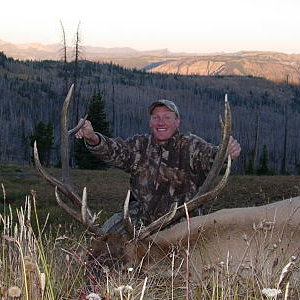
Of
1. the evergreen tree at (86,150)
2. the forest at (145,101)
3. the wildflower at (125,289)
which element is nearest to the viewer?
the wildflower at (125,289)

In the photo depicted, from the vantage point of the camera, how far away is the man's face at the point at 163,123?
605cm

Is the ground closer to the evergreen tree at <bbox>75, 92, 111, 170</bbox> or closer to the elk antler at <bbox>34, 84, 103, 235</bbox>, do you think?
the elk antler at <bbox>34, 84, 103, 235</bbox>

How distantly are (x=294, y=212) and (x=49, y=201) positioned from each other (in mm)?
9632

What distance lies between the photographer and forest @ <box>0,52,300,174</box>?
88.8 meters

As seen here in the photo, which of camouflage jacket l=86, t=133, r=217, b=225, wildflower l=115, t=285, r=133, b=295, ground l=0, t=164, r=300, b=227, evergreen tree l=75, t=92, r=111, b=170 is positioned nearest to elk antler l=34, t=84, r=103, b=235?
camouflage jacket l=86, t=133, r=217, b=225

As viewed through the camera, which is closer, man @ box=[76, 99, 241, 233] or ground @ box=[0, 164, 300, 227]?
man @ box=[76, 99, 241, 233]

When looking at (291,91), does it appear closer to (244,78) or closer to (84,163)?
(244,78)

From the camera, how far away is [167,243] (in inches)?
181

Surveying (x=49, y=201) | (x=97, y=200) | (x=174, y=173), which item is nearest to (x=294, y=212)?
(x=174, y=173)

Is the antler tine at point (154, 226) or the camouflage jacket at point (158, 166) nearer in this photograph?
the antler tine at point (154, 226)

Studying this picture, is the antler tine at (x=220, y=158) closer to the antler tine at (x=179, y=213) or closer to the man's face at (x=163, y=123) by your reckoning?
the antler tine at (x=179, y=213)

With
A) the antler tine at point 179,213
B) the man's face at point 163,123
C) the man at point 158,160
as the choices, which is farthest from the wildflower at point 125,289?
the man's face at point 163,123

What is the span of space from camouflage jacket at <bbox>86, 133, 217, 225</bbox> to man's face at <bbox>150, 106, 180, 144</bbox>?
0.25 feet

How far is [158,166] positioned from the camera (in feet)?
19.9
